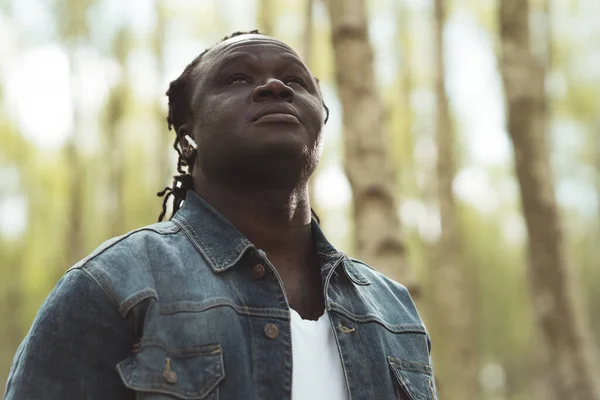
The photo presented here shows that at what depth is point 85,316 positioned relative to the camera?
205 centimetres

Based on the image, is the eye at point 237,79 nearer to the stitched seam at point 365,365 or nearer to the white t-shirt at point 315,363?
the white t-shirt at point 315,363

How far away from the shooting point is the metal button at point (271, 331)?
2205mm

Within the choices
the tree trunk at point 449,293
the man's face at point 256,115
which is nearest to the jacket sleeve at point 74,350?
the man's face at point 256,115

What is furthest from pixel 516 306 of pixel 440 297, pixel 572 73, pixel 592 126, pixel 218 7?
pixel 440 297

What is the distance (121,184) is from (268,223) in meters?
16.5

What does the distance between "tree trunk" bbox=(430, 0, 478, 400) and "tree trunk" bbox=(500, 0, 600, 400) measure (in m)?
3.16

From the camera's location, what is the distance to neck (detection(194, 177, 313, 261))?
8.20 feet

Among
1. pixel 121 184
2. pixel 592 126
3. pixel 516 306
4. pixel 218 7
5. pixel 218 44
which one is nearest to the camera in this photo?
pixel 218 44

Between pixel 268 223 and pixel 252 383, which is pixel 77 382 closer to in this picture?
pixel 252 383

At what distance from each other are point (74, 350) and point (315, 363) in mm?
685

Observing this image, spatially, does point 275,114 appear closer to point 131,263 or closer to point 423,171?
point 131,263

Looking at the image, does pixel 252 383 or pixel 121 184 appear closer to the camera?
pixel 252 383

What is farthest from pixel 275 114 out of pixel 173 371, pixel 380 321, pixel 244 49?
pixel 173 371

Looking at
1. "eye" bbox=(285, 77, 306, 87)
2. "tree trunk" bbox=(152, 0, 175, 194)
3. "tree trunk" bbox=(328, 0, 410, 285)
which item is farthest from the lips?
"tree trunk" bbox=(152, 0, 175, 194)
